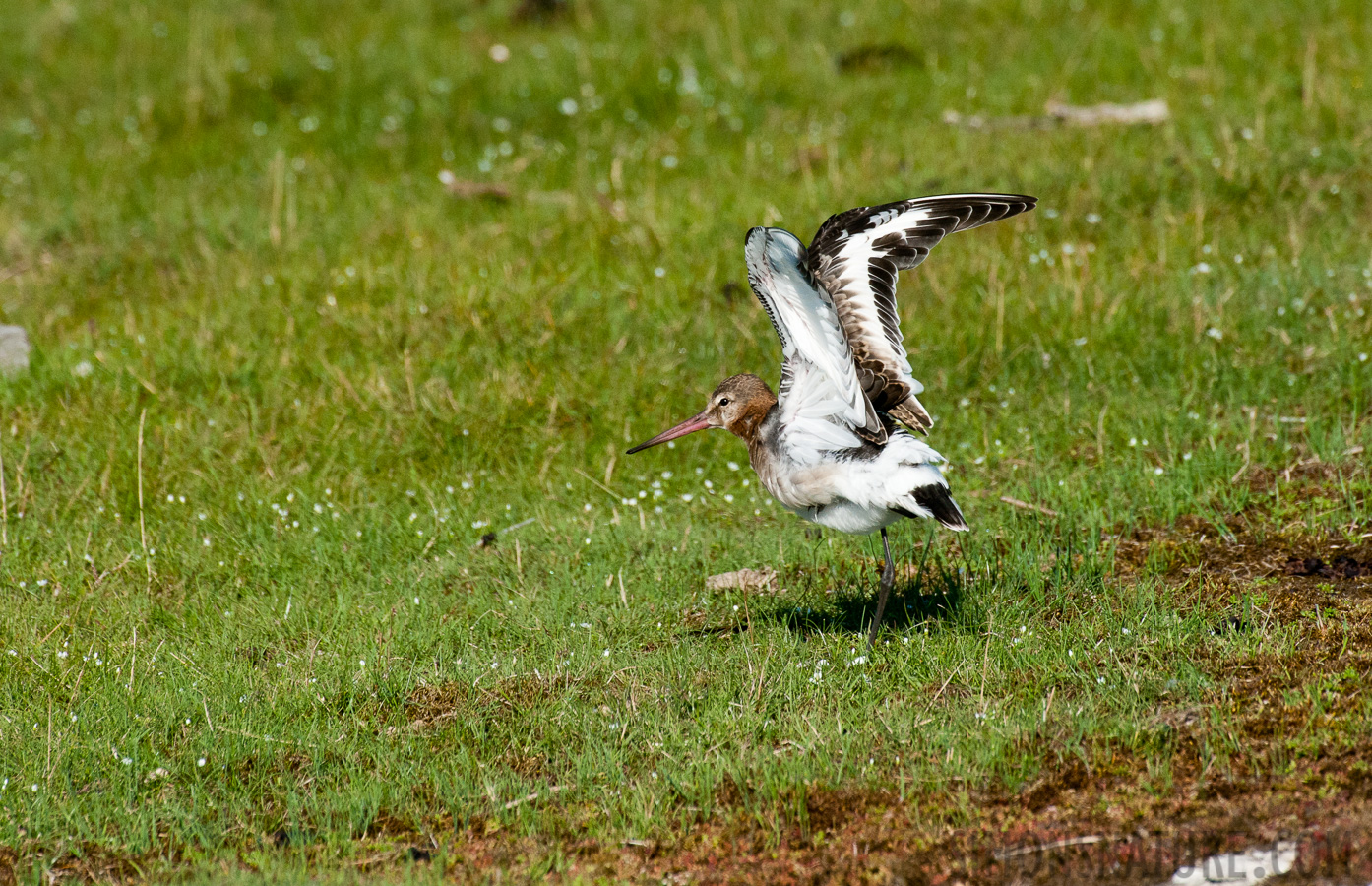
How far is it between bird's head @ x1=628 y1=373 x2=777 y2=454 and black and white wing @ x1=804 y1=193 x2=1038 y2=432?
1.95ft

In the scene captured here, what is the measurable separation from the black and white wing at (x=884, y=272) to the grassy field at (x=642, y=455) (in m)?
1.06

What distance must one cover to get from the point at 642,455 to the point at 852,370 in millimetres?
2393

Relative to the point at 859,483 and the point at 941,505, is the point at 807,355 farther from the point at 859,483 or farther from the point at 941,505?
the point at 941,505

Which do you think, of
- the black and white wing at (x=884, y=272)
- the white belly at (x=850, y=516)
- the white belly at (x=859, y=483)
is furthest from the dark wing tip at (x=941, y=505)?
the black and white wing at (x=884, y=272)

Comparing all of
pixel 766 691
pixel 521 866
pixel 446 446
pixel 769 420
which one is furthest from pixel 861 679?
pixel 446 446

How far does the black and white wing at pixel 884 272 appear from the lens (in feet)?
19.1

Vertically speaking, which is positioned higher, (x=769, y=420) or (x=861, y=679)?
(x=769, y=420)

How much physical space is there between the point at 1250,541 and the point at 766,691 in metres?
2.69

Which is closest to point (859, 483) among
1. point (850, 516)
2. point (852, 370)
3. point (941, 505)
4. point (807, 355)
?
point (850, 516)

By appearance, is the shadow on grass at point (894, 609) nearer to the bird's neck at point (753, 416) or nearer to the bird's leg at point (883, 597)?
the bird's leg at point (883, 597)

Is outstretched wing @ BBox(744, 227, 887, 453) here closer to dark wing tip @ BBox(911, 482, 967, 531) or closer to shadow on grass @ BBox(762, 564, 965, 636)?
dark wing tip @ BBox(911, 482, 967, 531)

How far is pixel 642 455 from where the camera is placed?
7836 mm

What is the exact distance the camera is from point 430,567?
6.90 metres

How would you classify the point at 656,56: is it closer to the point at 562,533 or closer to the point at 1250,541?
the point at 562,533
